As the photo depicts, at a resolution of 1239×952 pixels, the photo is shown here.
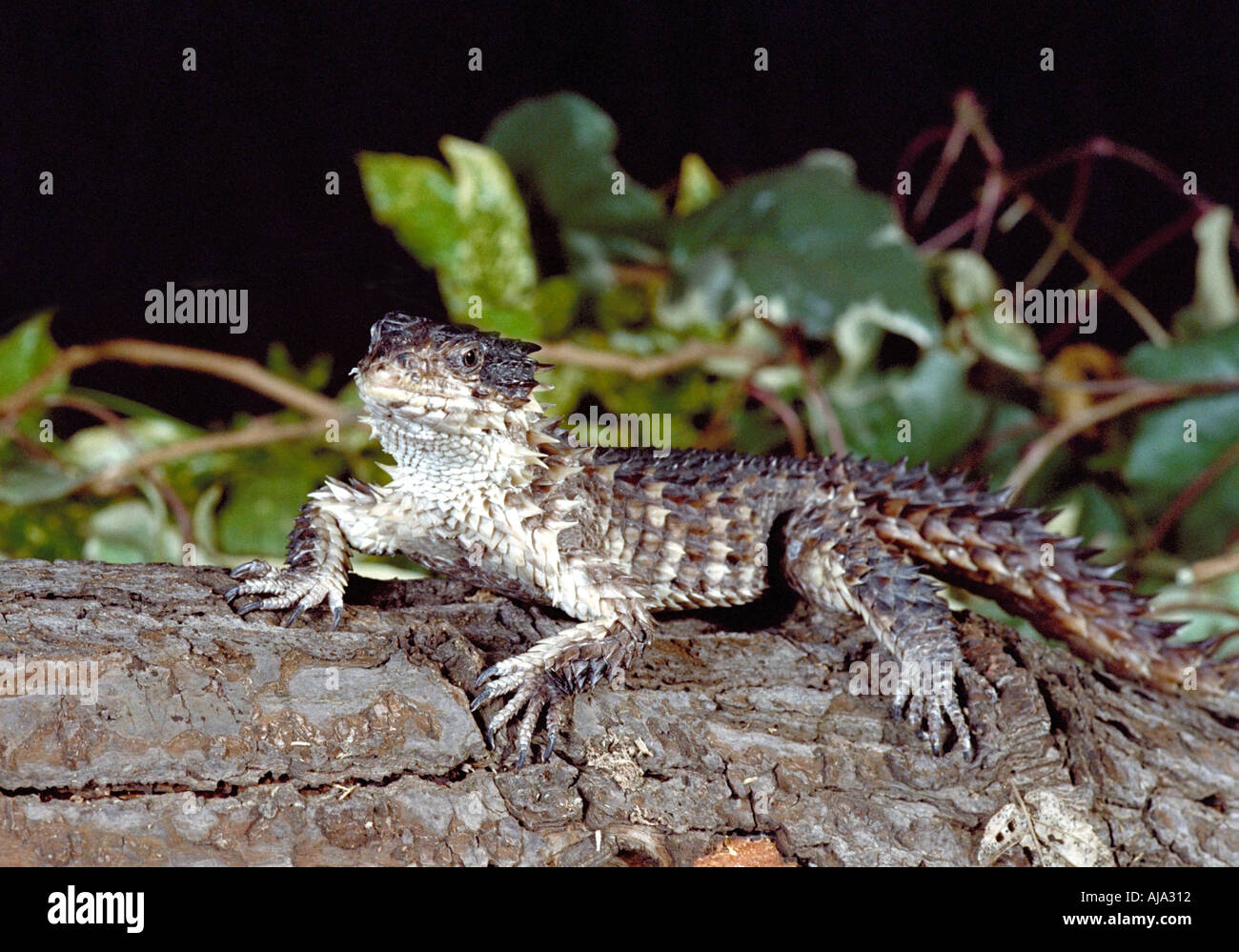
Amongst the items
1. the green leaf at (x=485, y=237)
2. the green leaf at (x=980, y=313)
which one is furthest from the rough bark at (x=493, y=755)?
the green leaf at (x=980, y=313)

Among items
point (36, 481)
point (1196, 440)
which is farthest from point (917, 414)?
point (36, 481)

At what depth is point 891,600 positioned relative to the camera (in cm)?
330

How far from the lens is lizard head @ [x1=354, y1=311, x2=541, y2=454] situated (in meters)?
2.89

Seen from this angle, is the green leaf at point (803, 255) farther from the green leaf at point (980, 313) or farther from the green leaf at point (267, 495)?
the green leaf at point (267, 495)

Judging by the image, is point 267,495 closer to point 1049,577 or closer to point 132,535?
point 132,535

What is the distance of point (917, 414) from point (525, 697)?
308 centimetres

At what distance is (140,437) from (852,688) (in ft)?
11.5

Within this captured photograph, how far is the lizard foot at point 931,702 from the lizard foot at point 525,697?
998 mm

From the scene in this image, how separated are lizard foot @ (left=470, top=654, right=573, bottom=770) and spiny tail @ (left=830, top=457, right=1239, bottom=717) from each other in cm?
137

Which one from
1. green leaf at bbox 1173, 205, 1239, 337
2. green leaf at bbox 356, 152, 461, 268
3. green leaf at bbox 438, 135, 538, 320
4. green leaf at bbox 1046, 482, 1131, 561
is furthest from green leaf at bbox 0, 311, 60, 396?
green leaf at bbox 1173, 205, 1239, 337

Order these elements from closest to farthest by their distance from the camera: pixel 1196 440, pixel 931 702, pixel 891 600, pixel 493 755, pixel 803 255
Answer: pixel 493 755 < pixel 931 702 < pixel 891 600 < pixel 803 255 < pixel 1196 440

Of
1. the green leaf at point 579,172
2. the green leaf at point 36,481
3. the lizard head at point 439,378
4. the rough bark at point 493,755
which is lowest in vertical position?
the rough bark at point 493,755

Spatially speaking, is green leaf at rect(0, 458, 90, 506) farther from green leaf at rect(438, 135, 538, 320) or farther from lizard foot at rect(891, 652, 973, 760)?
lizard foot at rect(891, 652, 973, 760)

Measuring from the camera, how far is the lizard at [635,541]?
117 inches
